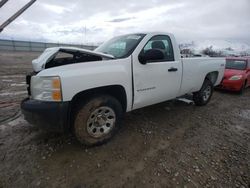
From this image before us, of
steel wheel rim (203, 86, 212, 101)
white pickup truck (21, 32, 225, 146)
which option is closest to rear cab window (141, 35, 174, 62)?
white pickup truck (21, 32, 225, 146)

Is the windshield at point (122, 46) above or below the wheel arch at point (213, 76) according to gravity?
above

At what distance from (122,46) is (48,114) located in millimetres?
1932

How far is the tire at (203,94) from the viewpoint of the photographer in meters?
4.99

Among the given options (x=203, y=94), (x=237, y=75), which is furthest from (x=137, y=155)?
(x=237, y=75)

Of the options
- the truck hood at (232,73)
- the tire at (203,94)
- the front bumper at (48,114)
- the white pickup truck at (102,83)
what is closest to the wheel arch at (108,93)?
the white pickup truck at (102,83)

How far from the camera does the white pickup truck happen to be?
7.75 feet

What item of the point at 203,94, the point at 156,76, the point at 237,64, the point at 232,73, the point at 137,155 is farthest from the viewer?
the point at 237,64

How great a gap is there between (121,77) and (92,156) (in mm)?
1340

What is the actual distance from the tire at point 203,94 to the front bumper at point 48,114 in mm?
3900

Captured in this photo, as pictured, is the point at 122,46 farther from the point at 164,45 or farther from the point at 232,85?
the point at 232,85

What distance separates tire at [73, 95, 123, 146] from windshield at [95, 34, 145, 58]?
917 mm

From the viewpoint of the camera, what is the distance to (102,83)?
2631 mm

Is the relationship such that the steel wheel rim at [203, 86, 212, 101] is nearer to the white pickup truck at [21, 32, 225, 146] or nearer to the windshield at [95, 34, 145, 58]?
the white pickup truck at [21, 32, 225, 146]

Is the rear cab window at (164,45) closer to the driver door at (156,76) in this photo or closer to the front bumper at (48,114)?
the driver door at (156,76)
